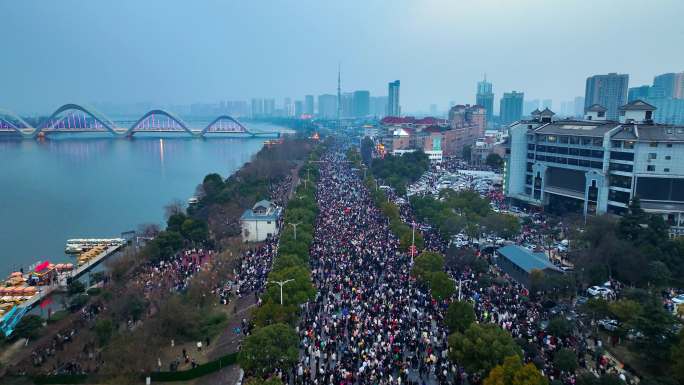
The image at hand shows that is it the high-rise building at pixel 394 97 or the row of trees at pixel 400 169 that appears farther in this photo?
the high-rise building at pixel 394 97

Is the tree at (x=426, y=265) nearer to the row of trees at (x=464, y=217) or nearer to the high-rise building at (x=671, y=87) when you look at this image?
the row of trees at (x=464, y=217)

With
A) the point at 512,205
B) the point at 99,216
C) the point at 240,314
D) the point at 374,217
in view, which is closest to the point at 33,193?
the point at 99,216

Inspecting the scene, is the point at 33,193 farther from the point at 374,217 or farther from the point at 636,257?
the point at 636,257

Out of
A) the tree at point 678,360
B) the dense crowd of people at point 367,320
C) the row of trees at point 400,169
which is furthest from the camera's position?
the row of trees at point 400,169

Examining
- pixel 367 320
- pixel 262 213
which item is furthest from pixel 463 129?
pixel 367 320

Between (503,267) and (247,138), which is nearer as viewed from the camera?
(503,267)

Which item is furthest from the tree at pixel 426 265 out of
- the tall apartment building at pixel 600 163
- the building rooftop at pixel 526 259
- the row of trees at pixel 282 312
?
the tall apartment building at pixel 600 163
